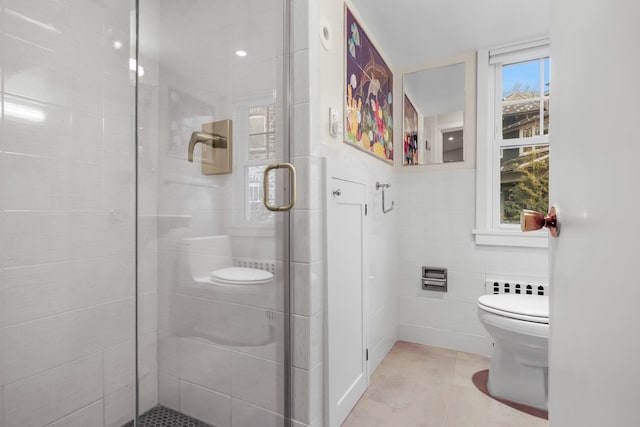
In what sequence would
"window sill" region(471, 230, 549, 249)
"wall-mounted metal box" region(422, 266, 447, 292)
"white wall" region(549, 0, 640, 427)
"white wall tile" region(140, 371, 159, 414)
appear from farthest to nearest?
"wall-mounted metal box" region(422, 266, 447, 292), "window sill" region(471, 230, 549, 249), "white wall tile" region(140, 371, 159, 414), "white wall" region(549, 0, 640, 427)

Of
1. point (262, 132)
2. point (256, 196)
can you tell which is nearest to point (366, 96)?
point (262, 132)

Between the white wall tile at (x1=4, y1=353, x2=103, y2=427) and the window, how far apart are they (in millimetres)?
899

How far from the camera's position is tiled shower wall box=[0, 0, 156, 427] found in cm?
110

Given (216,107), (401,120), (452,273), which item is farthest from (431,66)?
(216,107)

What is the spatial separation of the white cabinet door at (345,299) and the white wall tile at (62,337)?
2.84 ft

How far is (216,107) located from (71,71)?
69 centimetres

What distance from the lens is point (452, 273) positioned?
2.36m

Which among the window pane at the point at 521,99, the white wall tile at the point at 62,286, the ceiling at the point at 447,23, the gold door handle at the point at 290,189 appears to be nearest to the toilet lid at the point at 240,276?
the gold door handle at the point at 290,189

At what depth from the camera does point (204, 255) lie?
3.34ft

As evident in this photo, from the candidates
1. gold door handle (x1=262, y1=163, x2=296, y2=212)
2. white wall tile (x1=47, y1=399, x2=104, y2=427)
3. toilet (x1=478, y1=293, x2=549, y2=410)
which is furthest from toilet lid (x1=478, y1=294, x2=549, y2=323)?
white wall tile (x1=47, y1=399, x2=104, y2=427)

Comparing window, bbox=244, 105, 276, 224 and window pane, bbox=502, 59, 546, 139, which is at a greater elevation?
window pane, bbox=502, 59, 546, 139

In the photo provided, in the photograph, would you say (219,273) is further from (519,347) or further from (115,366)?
(519,347)

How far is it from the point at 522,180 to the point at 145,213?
243cm

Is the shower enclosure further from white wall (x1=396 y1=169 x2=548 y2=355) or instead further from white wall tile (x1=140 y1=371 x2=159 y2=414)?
white wall (x1=396 y1=169 x2=548 y2=355)
